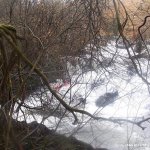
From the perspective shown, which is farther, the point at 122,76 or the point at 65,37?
the point at 122,76

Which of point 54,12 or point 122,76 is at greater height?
point 54,12

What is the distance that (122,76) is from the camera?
884 centimetres

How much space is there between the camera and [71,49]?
715 cm

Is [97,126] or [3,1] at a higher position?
[3,1]

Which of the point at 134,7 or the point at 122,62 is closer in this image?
the point at 122,62

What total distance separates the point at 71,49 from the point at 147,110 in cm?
212

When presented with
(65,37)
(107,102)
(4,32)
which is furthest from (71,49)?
(4,32)

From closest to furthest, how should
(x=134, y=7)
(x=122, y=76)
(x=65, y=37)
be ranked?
(x=65, y=37) < (x=122, y=76) < (x=134, y=7)

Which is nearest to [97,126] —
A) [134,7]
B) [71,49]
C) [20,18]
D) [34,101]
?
[34,101]

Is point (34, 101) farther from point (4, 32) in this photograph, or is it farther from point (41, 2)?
point (4, 32)

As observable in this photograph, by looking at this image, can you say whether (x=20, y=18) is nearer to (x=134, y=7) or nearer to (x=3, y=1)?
Result: (x=3, y=1)

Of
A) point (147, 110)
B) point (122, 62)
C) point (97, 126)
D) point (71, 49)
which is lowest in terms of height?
point (97, 126)

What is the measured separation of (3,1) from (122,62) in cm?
321

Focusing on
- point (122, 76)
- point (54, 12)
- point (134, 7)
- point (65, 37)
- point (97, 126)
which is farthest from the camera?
point (134, 7)
